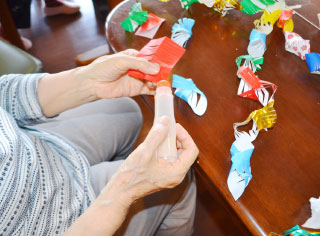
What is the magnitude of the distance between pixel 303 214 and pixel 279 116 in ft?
0.72

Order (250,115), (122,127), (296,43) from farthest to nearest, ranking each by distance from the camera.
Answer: (122,127) → (296,43) → (250,115)

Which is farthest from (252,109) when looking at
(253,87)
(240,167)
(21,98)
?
(21,98)

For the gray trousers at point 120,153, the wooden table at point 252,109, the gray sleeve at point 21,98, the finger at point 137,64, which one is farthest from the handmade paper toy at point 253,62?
the gray sleeve at point 21,98

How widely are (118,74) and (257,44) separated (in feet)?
1.24

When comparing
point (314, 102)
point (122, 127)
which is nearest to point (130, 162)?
point (122, 127)

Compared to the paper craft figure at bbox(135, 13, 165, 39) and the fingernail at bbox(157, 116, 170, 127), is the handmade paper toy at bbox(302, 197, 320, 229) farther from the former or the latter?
the paper craft figure at bbox(135, 13, 165, 39)

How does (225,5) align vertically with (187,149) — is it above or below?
above

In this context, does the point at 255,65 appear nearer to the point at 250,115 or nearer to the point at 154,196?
the point at 250,115

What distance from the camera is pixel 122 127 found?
0.94 m

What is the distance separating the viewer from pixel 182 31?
34.4 inches

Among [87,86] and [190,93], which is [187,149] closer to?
[190,93]

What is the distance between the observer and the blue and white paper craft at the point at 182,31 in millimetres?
861

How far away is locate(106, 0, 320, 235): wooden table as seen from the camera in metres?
0.59

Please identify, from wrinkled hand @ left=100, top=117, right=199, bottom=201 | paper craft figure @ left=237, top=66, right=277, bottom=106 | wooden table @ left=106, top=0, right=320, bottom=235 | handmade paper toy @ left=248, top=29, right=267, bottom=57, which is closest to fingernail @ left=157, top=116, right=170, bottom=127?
wrinkled hand @ left=100, top=117, right=199, bottom=201
